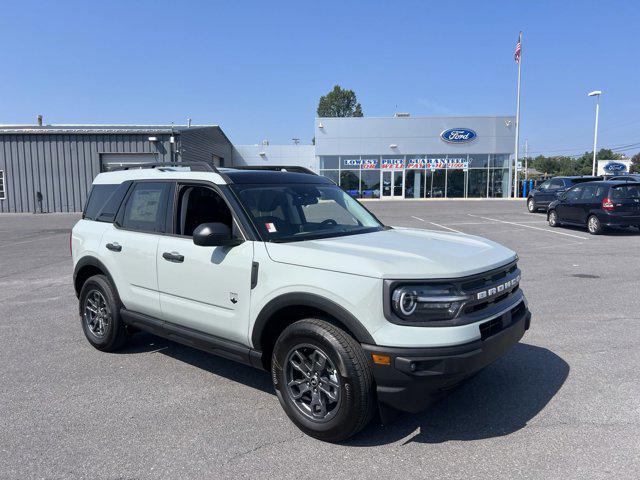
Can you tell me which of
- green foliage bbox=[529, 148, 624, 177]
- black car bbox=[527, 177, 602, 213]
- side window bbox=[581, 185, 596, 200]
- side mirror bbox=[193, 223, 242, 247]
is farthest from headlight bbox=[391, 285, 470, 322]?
green foliage bbox=[529, 148, 624, 177]

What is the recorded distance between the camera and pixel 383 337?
10.1 feet

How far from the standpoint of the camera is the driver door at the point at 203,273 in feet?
12.5

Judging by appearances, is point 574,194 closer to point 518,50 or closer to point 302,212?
point 302,212

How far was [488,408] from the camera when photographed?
3863 mm

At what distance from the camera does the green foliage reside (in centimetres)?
11272

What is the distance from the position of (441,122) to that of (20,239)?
3024cm

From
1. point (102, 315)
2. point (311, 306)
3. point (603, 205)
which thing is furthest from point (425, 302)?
point (603, 205)

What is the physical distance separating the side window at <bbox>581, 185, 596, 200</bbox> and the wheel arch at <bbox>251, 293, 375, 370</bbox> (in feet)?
48.3

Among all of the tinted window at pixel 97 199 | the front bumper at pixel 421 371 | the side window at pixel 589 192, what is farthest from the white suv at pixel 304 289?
the side window at pixel 589 192

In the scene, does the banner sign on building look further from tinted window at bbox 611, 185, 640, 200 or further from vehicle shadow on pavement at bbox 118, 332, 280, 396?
vehicle shadow on pavement at bbox 118, 332, 280, 396

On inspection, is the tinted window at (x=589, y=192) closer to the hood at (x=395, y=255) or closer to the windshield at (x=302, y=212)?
the windshield at (x=302, y=212)

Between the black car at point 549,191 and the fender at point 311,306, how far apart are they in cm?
2148

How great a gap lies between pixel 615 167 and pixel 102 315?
59371mm

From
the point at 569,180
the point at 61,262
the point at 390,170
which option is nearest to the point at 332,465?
the point at 61,262
